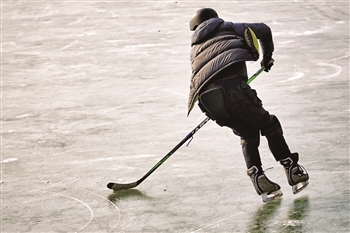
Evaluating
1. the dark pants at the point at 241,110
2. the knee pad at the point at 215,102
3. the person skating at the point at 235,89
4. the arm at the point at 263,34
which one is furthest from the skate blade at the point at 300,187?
the arm at the point at 263,34

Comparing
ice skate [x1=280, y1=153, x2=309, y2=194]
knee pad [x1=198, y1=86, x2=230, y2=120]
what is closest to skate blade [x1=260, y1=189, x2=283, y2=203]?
ice skate [x1=280, y1=153, x2=309, y2=194]

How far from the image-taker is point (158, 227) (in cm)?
522

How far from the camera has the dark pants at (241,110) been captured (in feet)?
16.9

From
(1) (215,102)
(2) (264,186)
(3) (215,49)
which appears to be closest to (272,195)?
(2) (264,186)

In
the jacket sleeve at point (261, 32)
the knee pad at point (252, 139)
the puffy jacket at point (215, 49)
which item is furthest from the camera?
the knee pad at point (252, 139)

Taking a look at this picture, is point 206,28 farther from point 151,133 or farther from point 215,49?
point 151,133

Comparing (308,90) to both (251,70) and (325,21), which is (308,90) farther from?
(325,21)

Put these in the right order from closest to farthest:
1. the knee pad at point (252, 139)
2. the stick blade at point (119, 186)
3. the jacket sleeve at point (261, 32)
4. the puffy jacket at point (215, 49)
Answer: the puffy jacket at point (215, 49), the jacket sleeve at point (261, 32), the knee pad at point (252, 139), the stick blade at point (119, 186)

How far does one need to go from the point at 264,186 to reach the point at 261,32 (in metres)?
1.14

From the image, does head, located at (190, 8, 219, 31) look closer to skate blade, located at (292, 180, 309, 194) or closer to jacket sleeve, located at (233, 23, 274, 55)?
jacket sleeve, located at (233, 23, 274, 55)

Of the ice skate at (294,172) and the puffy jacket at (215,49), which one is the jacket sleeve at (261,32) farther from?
the ice skate at (294,172)

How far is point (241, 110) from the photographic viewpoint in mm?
5164

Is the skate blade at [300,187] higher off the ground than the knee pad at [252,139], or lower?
lower

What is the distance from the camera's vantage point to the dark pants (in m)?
5.16
